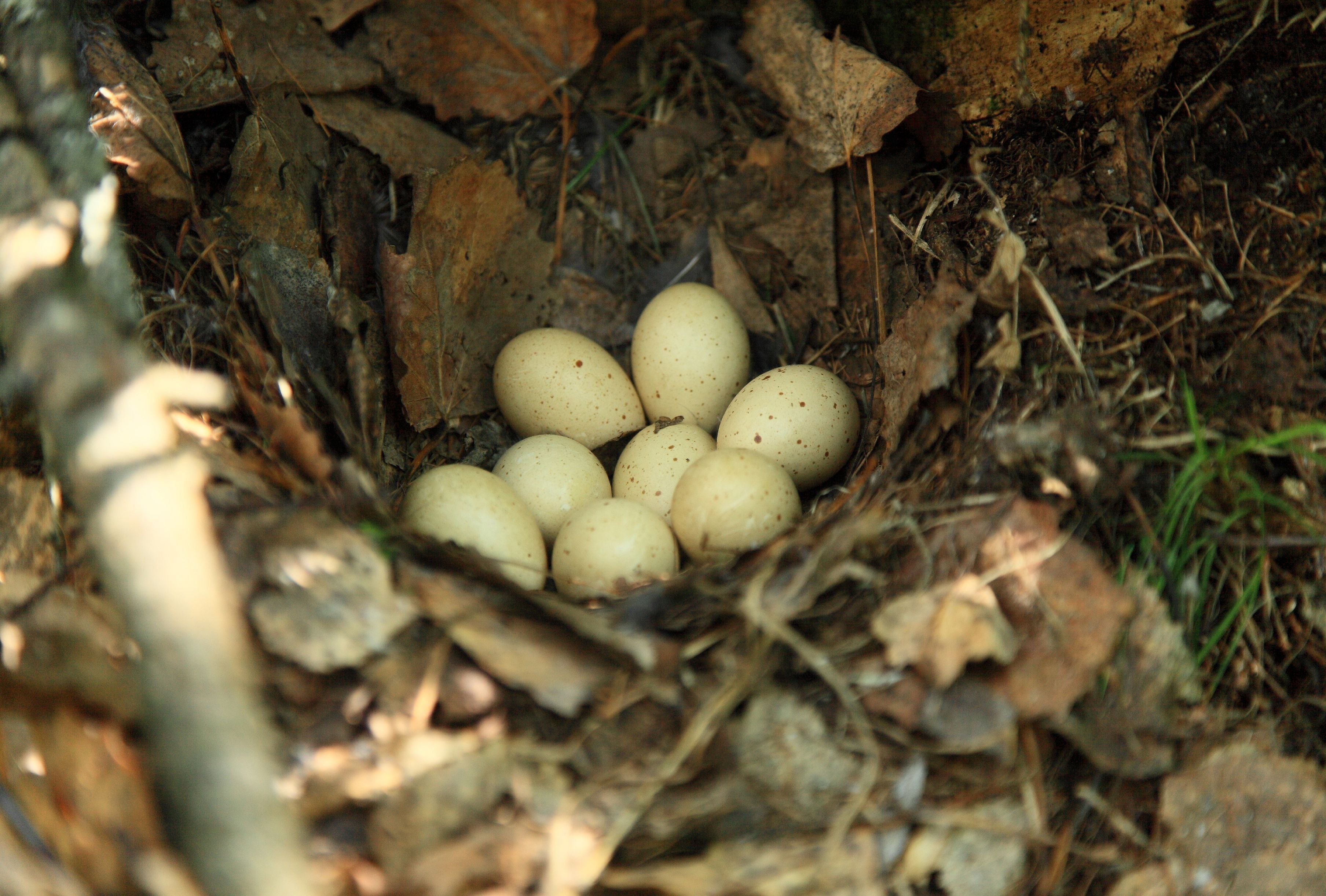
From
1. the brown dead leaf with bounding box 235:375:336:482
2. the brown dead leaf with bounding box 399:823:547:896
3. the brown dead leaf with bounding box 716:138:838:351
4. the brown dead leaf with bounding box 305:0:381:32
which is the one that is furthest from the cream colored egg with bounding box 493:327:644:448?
the brown dead leaf with bounding box 399:823:547:896

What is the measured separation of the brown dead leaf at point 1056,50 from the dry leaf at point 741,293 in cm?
65

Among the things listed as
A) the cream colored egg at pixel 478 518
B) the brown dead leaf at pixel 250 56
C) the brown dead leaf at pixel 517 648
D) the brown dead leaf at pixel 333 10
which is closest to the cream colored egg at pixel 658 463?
the cream colored egg at pixel 478 518

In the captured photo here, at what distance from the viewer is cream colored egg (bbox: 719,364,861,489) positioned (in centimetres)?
195

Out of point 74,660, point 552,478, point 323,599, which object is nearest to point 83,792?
point 74,660

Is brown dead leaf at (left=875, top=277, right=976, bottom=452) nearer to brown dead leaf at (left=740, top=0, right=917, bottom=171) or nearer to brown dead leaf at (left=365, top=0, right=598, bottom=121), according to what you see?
brown dead leaf at (left=740, top=0, right=917, bottom=171)

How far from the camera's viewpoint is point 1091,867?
4.25ft

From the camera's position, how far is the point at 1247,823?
4.29 ft

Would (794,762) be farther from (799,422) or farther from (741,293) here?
(741,293)

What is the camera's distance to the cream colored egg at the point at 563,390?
2.11 metres

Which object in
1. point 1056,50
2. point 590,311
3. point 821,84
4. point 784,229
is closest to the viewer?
point 1056,50

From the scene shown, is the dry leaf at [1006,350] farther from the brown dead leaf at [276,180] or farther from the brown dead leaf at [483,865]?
the brown dead leaf at [276,180]

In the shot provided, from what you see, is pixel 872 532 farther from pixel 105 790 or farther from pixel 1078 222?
pixel 105 790

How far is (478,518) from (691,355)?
704 millimetres

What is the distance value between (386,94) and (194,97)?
18.7 inches
